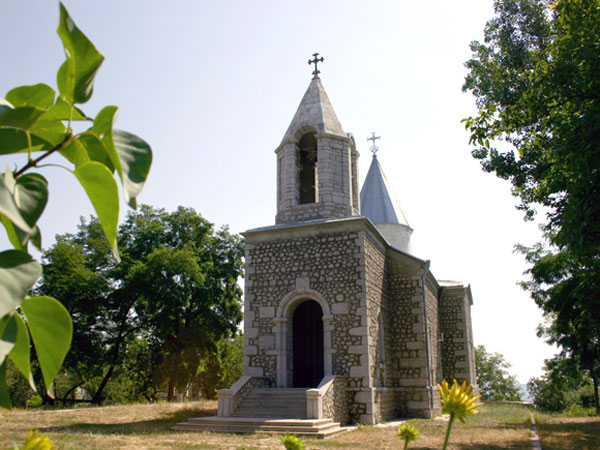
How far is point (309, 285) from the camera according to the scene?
47.2 feet

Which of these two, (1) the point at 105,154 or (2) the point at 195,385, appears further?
(2) the point at 195,385

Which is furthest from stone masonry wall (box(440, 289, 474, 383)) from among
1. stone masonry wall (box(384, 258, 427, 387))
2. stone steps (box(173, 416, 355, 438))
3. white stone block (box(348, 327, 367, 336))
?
stone steps (box(173, 416, 355, 438))

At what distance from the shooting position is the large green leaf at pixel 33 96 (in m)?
0.81

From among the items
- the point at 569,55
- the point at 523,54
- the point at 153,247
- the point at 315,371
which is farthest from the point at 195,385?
the point at 569,55

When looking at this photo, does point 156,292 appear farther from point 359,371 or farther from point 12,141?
point 12,141

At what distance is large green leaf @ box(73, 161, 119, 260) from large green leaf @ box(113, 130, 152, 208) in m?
0.05

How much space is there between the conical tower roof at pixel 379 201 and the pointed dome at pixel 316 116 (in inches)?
359

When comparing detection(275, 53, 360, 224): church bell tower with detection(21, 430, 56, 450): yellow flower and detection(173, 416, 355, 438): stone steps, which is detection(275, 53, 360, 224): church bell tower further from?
detection(21, 430, 56, 450): yellow flower

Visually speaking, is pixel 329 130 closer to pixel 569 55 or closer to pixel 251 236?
pixel 251 236

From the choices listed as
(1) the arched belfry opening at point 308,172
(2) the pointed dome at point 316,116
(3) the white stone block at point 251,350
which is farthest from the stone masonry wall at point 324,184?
(3) the white stone block at point 251,350

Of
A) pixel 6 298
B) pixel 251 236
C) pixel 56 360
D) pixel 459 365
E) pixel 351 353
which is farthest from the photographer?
pixel 459 365

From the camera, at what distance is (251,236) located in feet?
50.7

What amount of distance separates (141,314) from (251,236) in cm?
1216

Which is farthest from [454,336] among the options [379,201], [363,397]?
[363,397]
